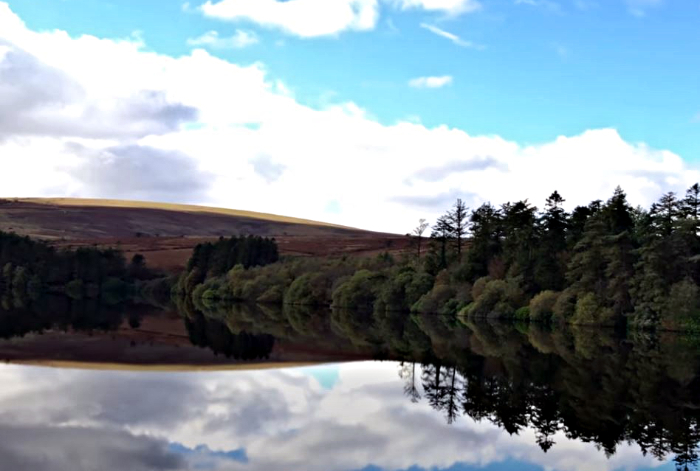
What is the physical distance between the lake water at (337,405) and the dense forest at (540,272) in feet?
70.4

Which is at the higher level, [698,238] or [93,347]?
[698,238]

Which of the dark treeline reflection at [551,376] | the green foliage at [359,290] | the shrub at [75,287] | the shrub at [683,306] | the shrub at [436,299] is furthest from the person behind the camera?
the shrub at [75,287]

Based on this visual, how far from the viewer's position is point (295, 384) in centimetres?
3103

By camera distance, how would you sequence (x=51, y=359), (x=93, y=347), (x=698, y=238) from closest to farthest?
(x=51, y=359) < (x=93, y=347) < (x=698, y=238)

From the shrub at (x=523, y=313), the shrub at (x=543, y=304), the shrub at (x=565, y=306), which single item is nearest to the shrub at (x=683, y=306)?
the shrub at (x=565, y=306)

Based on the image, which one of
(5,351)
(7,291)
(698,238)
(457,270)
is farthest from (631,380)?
(7,291)

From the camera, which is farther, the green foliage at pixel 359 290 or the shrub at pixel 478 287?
the green foliage at pixel 359 290

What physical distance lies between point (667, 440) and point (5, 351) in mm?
30738

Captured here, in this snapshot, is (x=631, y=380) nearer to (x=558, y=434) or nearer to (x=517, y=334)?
(x=558, y=434)

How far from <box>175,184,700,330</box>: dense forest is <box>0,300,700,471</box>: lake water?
2145 cm

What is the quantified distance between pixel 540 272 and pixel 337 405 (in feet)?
203

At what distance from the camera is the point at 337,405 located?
86.1 feet

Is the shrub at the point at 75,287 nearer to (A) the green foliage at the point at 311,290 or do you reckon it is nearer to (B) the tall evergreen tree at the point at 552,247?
(A) the green foliage at the point at 311,290

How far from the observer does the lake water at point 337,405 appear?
1828 centimetres
